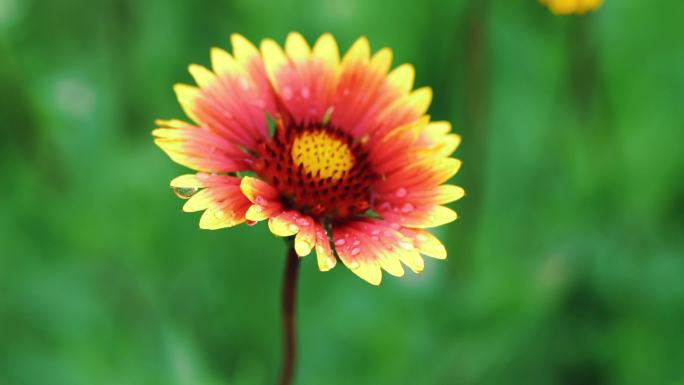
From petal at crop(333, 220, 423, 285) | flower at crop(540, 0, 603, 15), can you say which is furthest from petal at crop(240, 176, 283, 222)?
flower at crop(540, 0, 603, 15)

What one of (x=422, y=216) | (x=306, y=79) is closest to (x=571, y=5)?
(x=306, y=79)

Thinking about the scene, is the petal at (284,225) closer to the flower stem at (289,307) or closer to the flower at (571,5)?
the flower stem at (289,307)

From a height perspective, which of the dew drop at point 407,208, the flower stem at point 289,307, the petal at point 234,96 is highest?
the petal at point 234,96

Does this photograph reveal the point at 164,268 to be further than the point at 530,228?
No

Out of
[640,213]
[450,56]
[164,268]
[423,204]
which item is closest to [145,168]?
[164,268]

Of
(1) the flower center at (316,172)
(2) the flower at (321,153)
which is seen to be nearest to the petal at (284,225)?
(2) the flower at (321,153)

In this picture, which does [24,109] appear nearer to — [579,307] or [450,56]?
[450,56]

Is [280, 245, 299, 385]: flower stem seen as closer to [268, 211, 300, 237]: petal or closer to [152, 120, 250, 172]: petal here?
[268, 211, 300, 237]: petal

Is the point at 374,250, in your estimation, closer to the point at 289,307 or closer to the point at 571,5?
the point at 289,307
